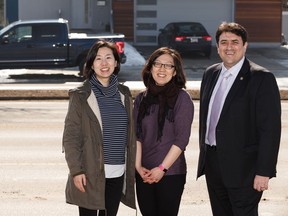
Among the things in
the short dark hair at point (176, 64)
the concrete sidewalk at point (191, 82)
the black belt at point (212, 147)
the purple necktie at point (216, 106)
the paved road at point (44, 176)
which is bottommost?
the concrete sidewalk at point (191, 82)

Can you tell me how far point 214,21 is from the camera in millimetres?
37250

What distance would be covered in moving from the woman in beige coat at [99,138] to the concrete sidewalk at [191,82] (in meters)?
13.3

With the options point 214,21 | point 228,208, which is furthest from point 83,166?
point 214,21

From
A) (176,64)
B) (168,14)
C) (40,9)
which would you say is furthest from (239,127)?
(40,9)

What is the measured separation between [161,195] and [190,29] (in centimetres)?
2603

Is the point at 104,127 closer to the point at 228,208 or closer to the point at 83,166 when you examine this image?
the point at 83,166

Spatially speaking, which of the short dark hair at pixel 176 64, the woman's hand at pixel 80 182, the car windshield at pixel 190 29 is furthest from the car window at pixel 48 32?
the woman's hand at pixel 80 182

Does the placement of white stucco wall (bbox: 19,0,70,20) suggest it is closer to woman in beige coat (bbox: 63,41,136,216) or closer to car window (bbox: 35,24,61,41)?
car window (bbox: 35,24,61,41)

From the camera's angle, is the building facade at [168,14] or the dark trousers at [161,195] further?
the building facade at [168,14]

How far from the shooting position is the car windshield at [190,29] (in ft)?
102

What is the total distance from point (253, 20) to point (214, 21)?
190 centimetres

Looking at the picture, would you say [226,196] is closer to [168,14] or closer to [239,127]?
[239,127]

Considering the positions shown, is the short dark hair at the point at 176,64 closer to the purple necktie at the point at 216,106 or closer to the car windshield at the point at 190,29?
the purple necktie at the point at 216,106

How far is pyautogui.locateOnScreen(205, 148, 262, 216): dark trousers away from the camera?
5562mm
